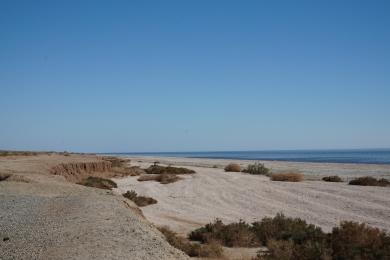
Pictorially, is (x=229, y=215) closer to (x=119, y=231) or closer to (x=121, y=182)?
Answer: (x=119, y=231)

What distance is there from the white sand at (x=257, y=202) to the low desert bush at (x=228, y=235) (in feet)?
4.12

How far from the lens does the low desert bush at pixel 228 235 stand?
38.2 ft

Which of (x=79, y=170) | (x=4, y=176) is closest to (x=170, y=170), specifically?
(x=79, y=170)

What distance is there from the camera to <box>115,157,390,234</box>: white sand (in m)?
16.0

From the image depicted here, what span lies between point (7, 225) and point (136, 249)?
12.6 ft

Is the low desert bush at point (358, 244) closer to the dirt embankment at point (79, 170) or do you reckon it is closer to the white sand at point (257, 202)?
the white sand at point (257, 202)

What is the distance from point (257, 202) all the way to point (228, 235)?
8.76 m

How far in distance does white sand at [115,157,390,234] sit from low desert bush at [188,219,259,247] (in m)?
1.25

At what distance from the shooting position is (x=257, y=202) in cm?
2044

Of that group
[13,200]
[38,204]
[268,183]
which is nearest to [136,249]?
[38,204]

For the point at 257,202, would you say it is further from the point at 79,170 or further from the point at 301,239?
the point at 79,170

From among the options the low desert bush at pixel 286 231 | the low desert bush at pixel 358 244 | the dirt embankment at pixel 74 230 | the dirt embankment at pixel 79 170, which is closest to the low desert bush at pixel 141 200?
the dirt embankment at pixel 74 230

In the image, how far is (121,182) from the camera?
1160 inches

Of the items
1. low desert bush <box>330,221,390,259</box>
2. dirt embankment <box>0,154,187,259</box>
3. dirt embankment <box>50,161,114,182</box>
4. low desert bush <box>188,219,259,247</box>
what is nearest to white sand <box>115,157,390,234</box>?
low desert bush <box>188,219,259,247</box>
